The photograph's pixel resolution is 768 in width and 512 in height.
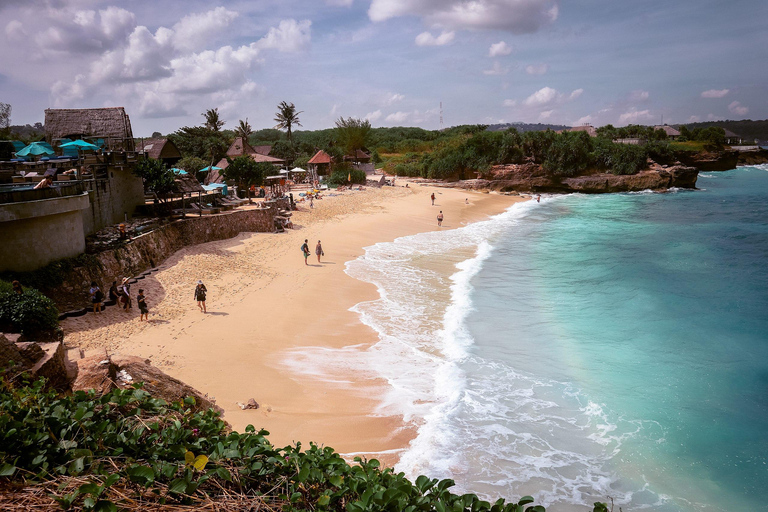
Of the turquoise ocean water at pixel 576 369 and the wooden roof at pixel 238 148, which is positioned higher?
the wooden roof at pixel 238 148

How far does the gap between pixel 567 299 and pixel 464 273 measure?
4.82m

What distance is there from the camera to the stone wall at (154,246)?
14462 mm

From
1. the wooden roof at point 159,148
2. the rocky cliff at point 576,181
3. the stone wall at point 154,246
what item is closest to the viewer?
the stone wall at point 154,246

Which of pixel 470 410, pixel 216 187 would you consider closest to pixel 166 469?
pixel 470 410

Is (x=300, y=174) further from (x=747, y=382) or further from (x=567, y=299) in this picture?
(x=747, y=382)

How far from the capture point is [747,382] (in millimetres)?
12492

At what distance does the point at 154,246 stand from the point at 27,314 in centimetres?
930

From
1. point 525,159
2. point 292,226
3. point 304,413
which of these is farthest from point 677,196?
point 304,413

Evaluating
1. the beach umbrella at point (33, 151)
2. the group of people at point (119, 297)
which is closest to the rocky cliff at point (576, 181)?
A: the beach umbrella at point (33, 151)

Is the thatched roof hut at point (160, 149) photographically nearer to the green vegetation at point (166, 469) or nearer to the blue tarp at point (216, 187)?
the blue tarp at point (216, 187)

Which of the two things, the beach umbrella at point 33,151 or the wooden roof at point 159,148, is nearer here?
the beach umbrella at point 33,151

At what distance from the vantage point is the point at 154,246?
1956cm

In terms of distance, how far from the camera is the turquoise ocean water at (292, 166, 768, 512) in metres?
8.66

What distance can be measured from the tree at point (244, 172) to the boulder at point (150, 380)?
2563cm
